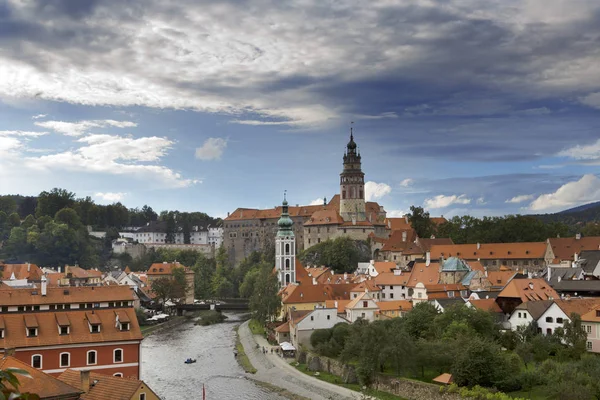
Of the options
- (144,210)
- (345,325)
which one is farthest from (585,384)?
(144,210)

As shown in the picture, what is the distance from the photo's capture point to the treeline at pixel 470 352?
30669 mm

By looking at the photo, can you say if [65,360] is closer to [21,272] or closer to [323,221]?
[21,272]

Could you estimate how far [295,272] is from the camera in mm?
76375

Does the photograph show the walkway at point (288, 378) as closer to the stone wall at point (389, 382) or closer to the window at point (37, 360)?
the stone wall at point (389, 382)

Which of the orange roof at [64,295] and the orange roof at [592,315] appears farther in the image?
the orange roof at [592,315]

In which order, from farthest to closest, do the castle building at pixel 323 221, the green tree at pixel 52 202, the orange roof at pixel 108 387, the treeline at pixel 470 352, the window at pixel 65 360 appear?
the green tree at pixel 52 202 < the castle building at pixel 323 221 < the treeline at pixel 470 352 < the window at pixel 65 360 < the orange roof at pixel 108 387

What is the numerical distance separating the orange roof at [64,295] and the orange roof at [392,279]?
31875 mm

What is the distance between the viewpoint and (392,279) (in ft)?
205

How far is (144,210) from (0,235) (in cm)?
5611

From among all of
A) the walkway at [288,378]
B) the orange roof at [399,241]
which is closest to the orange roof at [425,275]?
the walkway at [288,378]

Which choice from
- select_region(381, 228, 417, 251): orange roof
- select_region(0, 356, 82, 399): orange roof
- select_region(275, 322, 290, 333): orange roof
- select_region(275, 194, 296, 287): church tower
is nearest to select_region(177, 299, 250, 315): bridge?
select_region(275, 194, 296, 287): church tower

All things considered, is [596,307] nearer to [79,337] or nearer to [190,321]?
[79,337]

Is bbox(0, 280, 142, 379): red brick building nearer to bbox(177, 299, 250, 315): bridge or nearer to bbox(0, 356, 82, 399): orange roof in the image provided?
bbox(0, 356, 82, 399): orange roof

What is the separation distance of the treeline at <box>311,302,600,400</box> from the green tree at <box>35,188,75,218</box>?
3530 inches
